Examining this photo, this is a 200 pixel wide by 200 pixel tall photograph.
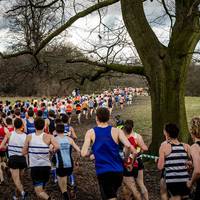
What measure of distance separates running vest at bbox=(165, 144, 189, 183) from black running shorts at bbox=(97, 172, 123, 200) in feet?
2.47

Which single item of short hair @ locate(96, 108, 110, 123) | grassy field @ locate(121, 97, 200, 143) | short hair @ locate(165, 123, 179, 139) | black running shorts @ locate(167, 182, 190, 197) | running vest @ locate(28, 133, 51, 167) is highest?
short hair @ locate(96, 108, 110, 123)

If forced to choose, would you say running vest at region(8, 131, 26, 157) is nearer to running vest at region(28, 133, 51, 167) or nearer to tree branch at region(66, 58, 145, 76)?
running vest at region(28, 133, 51, 167)

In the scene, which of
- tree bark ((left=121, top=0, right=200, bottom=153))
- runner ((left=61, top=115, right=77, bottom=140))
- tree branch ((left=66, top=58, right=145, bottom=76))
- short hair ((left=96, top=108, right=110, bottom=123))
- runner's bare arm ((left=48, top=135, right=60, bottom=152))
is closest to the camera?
short hair ((left=96, top=108, right=110, bottom=123))

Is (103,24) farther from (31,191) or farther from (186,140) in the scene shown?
(31,191)

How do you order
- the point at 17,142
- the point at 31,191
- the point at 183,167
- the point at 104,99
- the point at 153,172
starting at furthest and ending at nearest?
the point at 104,99 < the point at 153,172 < the point at 31,191 < the point at 17,142 < the point at 183,167

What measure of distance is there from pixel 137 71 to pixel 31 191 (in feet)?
16.3

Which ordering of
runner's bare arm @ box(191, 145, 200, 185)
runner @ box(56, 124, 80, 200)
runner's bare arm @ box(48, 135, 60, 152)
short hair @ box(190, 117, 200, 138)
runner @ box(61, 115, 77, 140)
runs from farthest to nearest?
runner @ box(61, 115, 77, 140)
runner @ box(56, 124, 80, 200)
runner's bare arm @ box(48, 135, 60, 152)
short hair @ box(190, 117, 200, 138)
runner's bare arm @ box(191, 145, 200, 185)

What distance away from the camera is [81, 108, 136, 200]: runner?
18.5 feet

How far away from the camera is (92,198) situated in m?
8.67

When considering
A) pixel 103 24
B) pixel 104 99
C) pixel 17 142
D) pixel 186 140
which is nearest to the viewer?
pixel 17 142

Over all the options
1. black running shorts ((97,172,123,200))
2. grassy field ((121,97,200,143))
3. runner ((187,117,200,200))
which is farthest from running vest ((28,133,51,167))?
grassy field ((121,97,200,143))

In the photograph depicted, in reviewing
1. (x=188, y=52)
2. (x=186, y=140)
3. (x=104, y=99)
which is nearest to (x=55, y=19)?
(x=188, y=52)

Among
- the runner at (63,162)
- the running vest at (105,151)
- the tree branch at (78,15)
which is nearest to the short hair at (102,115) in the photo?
the running vest at (105,151)

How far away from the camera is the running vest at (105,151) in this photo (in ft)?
18.5
